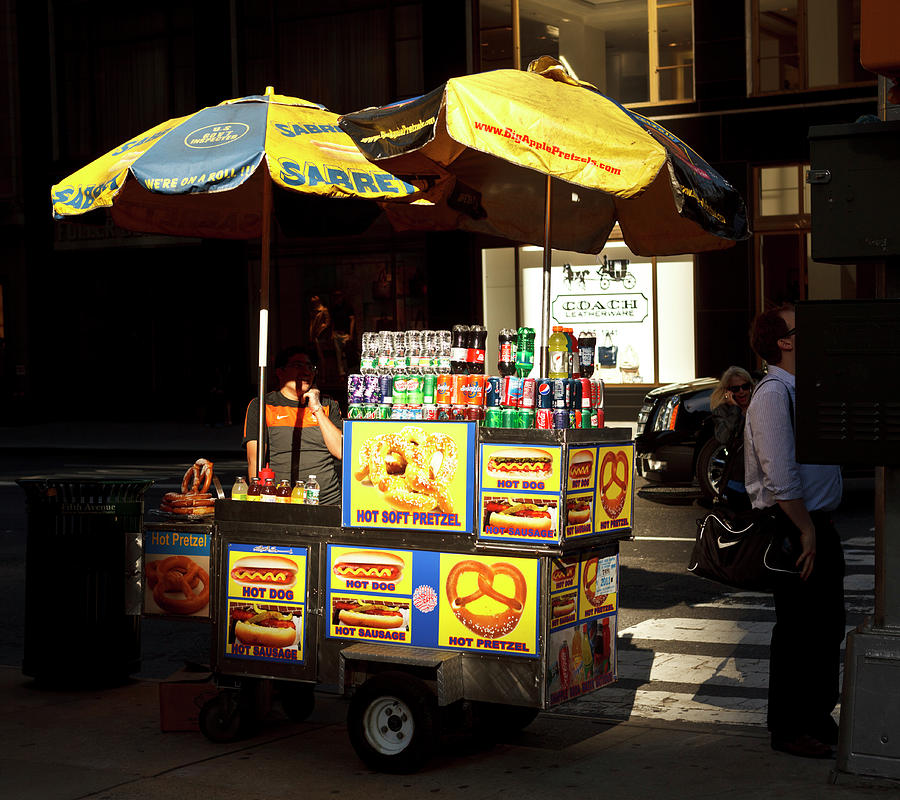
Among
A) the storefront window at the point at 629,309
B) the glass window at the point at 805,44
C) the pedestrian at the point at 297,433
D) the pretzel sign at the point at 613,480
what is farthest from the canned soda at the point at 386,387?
the glass window at the point at 805,44

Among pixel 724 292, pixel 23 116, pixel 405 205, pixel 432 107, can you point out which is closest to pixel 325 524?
pixel 432 107

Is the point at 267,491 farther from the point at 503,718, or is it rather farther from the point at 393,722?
the point at 503,718

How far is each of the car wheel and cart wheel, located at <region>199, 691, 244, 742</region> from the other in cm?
879

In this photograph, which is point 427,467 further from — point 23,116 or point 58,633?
point 23,116

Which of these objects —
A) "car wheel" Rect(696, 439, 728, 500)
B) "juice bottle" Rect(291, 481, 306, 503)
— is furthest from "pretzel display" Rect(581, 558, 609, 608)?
"car wheel" Rect(696, 439, 728, 500)

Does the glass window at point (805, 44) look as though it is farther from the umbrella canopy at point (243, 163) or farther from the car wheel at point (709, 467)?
the umbrella canopy at point (243, 163)

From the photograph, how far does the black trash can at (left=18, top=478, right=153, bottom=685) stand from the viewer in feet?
24.0

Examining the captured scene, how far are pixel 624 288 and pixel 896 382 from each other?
20.3 metres

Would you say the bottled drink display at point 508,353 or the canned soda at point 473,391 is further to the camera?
the bottled drink display at point 508,353

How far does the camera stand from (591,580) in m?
6.05

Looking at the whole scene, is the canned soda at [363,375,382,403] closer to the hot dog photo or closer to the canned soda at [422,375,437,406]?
the canned soda at [422,375,437,406]

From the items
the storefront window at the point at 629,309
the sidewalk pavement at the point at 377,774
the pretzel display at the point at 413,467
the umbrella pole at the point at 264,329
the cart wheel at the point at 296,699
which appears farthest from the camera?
the storefront window at the point at 629,309

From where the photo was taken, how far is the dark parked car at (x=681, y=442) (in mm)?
14547

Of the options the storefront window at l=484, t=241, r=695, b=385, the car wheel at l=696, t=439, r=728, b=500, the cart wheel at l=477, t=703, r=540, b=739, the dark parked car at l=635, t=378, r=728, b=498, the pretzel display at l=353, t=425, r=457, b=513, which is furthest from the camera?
the storefront window at l=484, t=241, r=695, b=385
